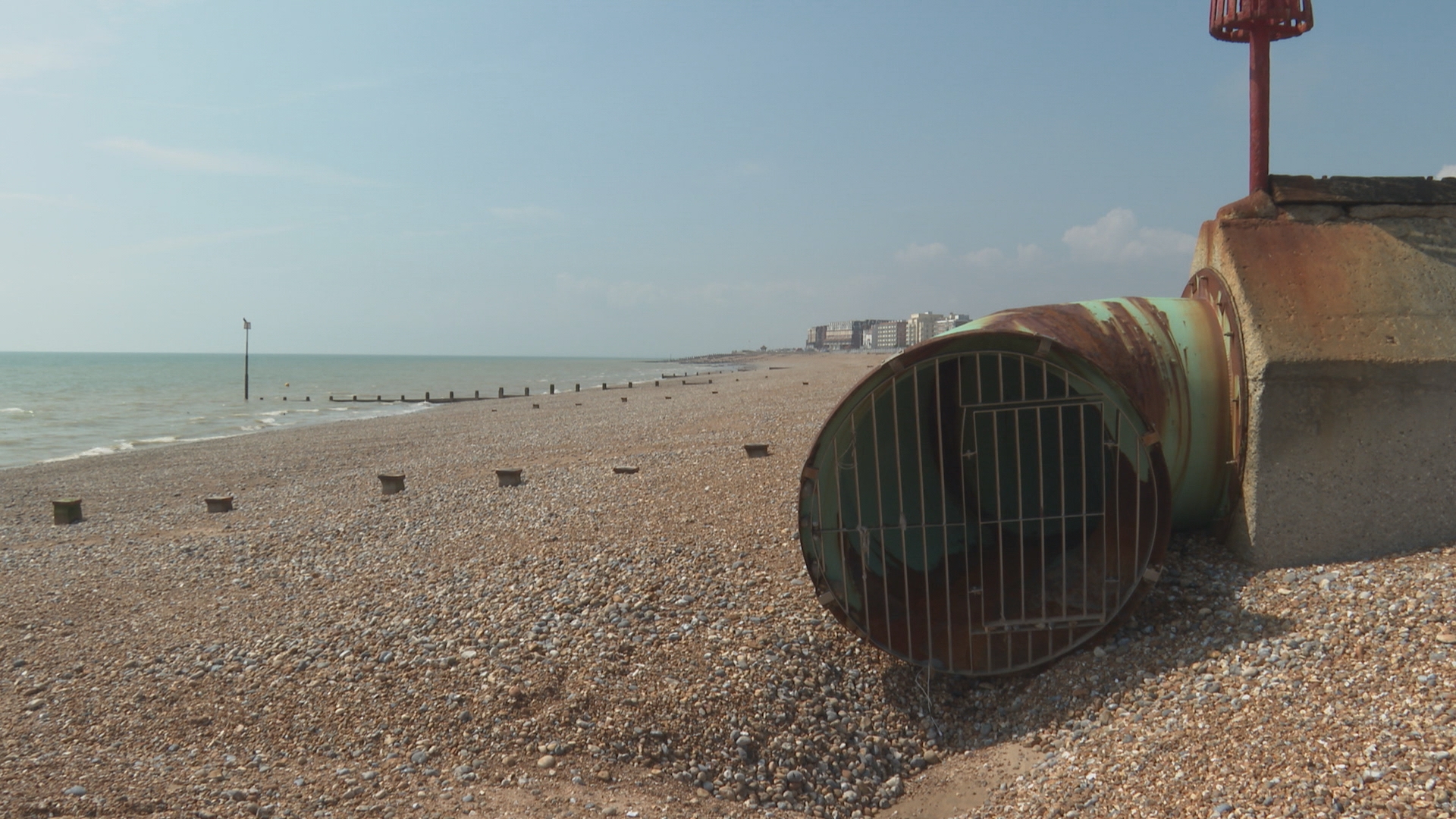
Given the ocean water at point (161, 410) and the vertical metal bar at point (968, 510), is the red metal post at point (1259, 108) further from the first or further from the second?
the ocean water at point (161, 410)

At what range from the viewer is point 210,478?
1764 cm

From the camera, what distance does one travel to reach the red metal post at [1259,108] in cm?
645

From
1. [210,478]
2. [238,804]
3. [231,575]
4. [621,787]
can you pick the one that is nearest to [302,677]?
[238,804]

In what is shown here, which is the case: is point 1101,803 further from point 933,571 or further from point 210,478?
point 210,478

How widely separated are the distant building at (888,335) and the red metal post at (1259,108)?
138 meters

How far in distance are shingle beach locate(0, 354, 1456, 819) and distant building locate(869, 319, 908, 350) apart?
13902 cm

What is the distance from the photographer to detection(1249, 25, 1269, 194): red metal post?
6.45 m

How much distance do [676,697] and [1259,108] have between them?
5762mm

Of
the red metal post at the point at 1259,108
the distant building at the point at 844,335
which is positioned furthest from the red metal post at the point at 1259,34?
the distant building at the point at 844,335

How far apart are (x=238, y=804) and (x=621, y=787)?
1966 mm

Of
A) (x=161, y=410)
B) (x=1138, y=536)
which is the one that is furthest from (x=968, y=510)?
(x=161, y=410)

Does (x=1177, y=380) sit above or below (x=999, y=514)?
above

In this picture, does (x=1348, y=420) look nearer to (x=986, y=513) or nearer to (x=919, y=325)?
(x=986, y=513)

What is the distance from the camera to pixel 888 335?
155375mm
